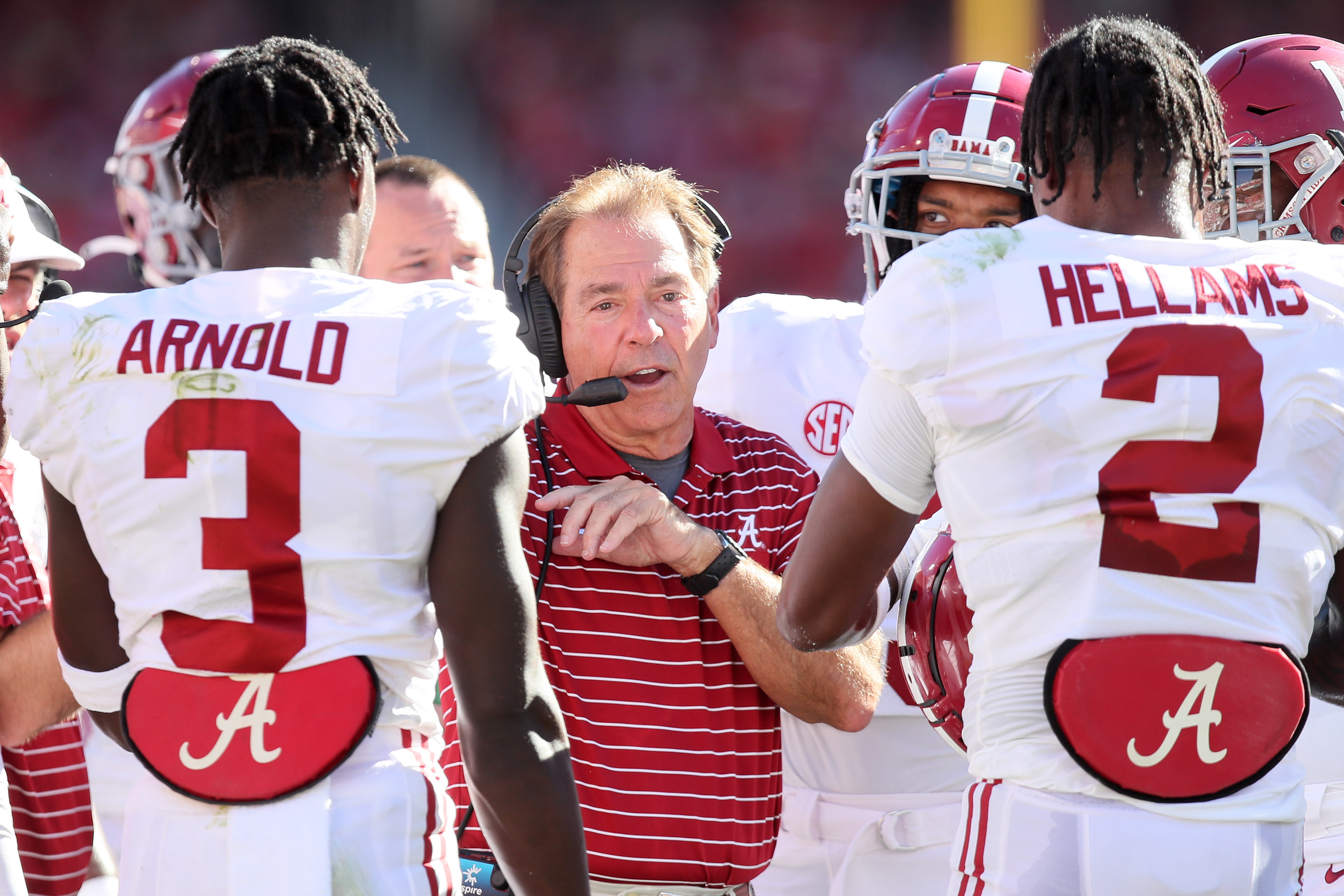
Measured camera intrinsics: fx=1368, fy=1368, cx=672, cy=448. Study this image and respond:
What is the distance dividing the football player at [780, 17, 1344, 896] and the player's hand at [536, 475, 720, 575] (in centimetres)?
56

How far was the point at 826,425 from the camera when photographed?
2.77 meters

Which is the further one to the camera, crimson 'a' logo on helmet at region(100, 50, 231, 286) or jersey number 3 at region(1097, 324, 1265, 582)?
crimson 'a' logo on helmet at region(100, 50, 231, 286)

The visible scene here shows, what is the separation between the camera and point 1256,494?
4.80 feet

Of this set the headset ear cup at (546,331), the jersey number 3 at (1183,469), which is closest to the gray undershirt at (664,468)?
the headset ear cup at (546,331)

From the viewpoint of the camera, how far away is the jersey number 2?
1.48 metres

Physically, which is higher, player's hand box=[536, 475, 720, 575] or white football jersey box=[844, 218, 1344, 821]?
white football jersey box=[844, 218, 1344, 821]

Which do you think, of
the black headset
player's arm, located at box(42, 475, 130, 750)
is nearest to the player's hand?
the black headset

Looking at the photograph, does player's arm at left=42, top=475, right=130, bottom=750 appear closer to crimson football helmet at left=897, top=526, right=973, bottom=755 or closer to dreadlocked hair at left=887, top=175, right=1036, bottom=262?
crimson football helmet at left=897, top=526, right=973, bottom=755

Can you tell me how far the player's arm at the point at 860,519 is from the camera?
1569mm

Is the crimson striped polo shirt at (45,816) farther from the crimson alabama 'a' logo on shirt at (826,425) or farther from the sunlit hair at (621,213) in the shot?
the crimson alabama 'a' logo on shirt at (826,425)

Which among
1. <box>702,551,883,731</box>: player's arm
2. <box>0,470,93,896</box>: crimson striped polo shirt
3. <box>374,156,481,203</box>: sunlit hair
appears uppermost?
<box>374,156,481,203</box>: sunlit hair

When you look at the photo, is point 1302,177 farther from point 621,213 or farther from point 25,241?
point 25,241

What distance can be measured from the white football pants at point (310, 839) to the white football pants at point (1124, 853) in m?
0.64

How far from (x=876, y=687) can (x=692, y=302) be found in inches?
28.2
